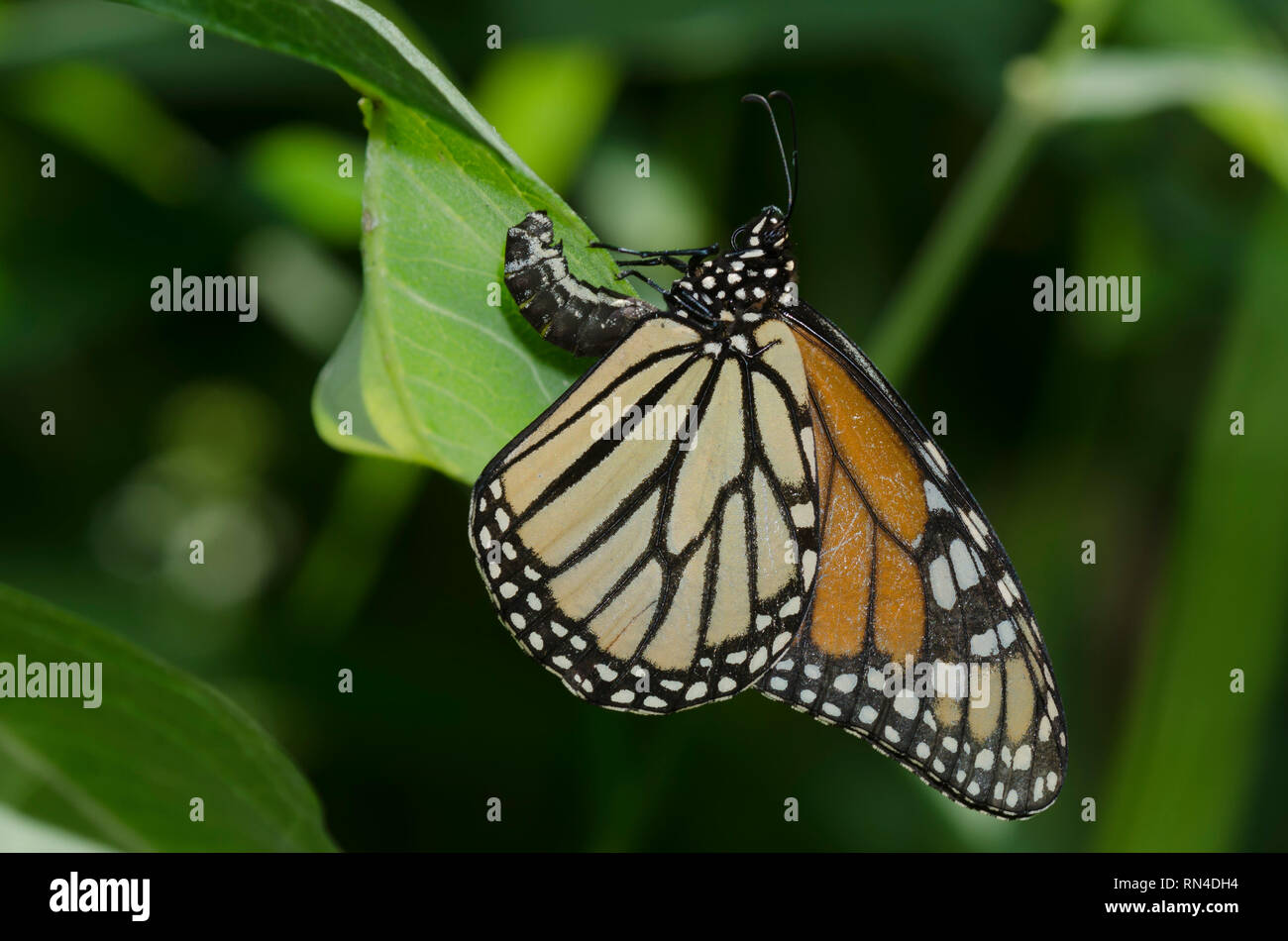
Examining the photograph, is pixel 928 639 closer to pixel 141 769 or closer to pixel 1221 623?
pixel 1221 623

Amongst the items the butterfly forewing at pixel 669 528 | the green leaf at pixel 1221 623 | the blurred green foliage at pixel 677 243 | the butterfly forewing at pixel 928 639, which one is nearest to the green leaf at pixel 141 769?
the butterfly forewing at pixel 669 528

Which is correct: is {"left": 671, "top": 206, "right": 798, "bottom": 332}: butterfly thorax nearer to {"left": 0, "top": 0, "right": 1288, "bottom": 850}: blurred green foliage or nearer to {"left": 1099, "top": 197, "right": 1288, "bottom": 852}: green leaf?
{"left": 0, "top": 0, "right": 1288, "bottom": 850}: blurred green foliage

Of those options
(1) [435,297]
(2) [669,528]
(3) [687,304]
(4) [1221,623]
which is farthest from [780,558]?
(4) [1221,623]

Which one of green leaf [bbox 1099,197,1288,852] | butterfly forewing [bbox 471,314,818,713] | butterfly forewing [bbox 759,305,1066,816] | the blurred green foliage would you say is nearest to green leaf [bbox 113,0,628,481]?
butterfly forewing [bbox 471,314,818,713]

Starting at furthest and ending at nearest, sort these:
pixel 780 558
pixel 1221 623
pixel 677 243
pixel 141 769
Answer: pixel 677 243
pixel 1221 623
pixel 780 558
pixel 141 769

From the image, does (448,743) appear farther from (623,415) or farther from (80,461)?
(623,415)
